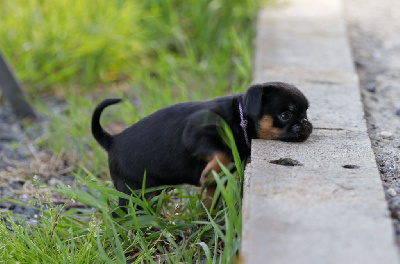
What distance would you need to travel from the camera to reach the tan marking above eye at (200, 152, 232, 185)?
3.12m

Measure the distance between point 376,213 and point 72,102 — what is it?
3.39m

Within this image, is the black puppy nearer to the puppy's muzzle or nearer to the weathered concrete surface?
the puppy's muzzle

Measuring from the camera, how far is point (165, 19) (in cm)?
721

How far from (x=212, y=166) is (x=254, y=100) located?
0.41 meters

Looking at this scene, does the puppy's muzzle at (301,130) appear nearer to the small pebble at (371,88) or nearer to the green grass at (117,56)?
the green grass at (117,56)

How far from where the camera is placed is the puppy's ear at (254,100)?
320 centimetres

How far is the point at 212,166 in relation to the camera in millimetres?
3123

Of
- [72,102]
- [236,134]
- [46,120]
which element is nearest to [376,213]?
[236,134]

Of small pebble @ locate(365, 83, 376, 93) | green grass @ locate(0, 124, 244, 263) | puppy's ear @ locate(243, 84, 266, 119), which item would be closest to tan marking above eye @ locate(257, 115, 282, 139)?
puppy's ear @ locate(243, 84, 266, 119)

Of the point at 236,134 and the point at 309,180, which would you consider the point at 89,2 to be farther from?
the point at 309,180

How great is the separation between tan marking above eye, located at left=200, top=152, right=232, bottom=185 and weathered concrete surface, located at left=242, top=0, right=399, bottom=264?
0.16m

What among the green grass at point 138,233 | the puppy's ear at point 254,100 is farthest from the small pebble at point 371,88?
the green grass at point 138,233

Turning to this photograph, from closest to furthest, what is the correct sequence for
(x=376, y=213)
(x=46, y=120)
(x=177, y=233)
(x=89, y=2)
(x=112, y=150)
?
(x=376, y=213)
(x=177, y=233)
(x=112, y=150)
(x=46, y=120)
(x=89, y=2)

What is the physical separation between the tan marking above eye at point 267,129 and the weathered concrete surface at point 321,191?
0.05 m
